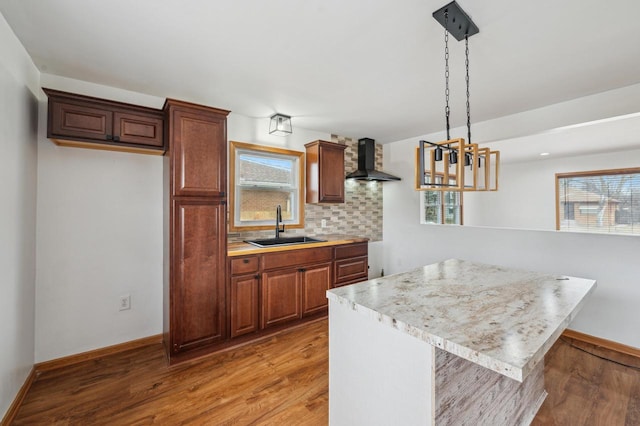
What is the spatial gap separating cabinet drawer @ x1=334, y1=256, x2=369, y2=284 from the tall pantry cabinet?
4.66ft

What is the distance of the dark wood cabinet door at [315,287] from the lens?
3119 millimetres

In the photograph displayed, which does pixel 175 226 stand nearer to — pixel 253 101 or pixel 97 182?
pixel 97 182

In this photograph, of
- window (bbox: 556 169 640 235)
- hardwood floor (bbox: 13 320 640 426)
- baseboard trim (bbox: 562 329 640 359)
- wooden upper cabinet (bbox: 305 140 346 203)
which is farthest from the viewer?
window (bbox: 556 169 640 235)

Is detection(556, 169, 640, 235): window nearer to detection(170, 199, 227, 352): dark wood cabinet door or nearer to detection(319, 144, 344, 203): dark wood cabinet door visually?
detection(319, 144, 344, 203): dark wood cabinet door

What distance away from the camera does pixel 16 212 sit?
6.02 ft

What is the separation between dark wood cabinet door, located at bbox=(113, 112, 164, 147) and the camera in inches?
89.8

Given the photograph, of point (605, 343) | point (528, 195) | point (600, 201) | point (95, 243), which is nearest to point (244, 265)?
point (95, 243)

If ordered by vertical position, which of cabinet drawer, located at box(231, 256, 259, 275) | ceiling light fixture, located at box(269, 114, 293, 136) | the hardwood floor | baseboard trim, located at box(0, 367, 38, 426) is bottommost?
the hardwood floor

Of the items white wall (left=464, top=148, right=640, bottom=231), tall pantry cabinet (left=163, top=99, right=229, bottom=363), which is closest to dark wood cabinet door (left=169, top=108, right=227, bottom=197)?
tall pantry cabinet (left=163, top=99, right=229, bottom=363)

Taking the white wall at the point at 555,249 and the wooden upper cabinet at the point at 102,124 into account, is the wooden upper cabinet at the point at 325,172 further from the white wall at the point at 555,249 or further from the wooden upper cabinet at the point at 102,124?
the wooden upper cabinet at the point at 102,124

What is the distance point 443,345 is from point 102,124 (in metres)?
2.81

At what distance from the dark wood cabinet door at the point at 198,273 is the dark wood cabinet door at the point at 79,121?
2.58 feet

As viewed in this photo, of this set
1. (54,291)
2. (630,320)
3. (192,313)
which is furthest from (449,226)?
(54,291)

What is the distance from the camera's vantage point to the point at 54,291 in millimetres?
2281
